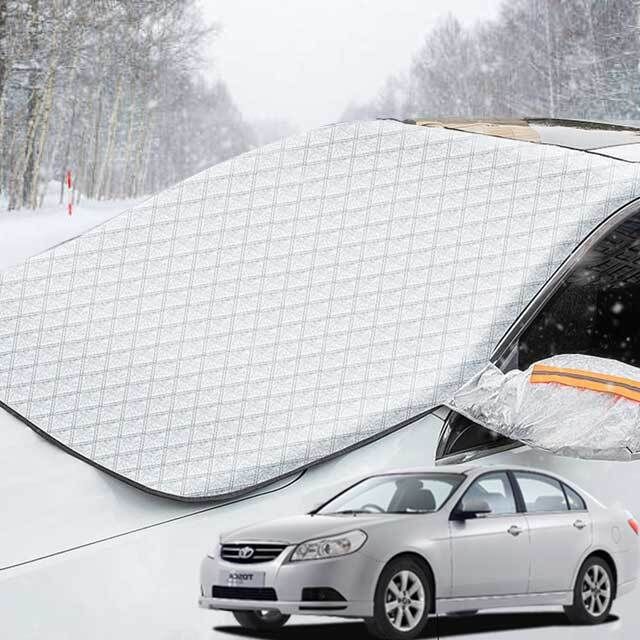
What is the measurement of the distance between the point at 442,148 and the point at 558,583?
1.47 metres

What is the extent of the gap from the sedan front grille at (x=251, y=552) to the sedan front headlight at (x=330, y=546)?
6cm

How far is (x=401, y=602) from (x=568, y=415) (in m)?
0.75

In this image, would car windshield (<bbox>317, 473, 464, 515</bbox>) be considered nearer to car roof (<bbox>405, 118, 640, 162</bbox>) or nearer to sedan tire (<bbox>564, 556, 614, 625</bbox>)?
sedan tire (<bbox>564, 556, 614, 625</bbox>)

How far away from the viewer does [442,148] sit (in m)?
3.55

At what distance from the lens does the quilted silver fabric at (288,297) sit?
3314 mm

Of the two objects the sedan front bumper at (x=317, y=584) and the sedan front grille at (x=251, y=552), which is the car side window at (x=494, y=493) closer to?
the sedan front bumper at (x=317, y=584)

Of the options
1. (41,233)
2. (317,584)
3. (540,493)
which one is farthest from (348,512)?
(41,233)

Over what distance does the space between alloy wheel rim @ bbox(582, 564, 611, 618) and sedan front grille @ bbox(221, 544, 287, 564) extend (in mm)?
931

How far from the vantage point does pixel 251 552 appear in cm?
304

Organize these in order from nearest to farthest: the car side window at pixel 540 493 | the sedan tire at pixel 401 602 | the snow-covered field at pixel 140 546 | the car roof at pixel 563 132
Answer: the sedan tire at pixel 401 602
the snow-covered field at pixel 140 546
the car side window at pixel 540 493
the car roof at pixel 563 132

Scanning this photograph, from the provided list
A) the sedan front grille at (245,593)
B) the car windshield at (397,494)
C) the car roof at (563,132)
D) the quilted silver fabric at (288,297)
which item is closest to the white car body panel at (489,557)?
the car windshield at (397,494)

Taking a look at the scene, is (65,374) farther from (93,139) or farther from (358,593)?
(93,139)

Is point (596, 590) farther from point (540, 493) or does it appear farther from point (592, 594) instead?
point (540, 493)

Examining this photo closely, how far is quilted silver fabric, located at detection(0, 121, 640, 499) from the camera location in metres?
3.31
